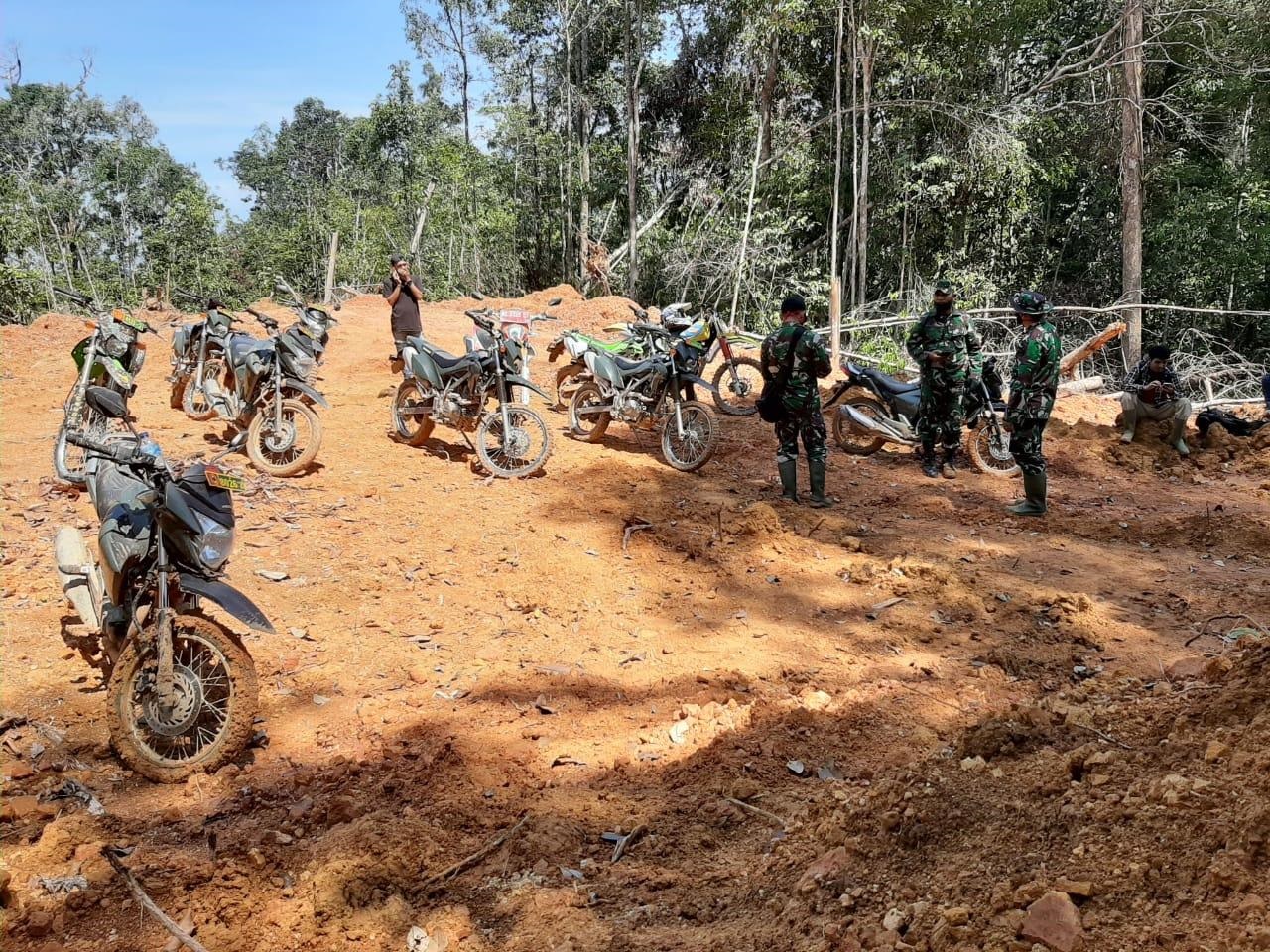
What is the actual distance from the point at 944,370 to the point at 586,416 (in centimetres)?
341

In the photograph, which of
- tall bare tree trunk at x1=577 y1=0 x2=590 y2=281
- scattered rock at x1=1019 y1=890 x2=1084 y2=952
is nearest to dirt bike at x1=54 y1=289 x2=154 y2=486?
scattered rock at x1=1019 y1=890 x2=1084 y2=952

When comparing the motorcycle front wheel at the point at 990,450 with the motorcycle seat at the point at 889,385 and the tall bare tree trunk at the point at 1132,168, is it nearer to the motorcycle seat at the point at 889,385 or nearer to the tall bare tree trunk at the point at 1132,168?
the motorcycle seat at the point at 889,385

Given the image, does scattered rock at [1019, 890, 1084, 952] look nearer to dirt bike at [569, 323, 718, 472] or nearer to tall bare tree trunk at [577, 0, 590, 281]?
dirt bike at [569, 323, 718, 472]

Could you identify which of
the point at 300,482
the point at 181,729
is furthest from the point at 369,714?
the point at 300,482

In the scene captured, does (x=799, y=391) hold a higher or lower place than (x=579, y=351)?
lower

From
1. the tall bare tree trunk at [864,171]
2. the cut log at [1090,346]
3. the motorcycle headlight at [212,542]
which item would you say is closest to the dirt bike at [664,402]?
the motorcycle headlight at [212,542]

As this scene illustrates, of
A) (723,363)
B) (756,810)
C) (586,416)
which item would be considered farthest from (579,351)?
(756,810)

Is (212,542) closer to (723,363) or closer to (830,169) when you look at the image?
(723,363)

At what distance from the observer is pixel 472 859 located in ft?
8.41

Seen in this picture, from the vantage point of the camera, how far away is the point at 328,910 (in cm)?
229

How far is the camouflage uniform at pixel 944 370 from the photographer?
24.1 ft

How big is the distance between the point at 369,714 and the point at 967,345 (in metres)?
6.49

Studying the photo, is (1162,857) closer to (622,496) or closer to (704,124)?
(622,496)

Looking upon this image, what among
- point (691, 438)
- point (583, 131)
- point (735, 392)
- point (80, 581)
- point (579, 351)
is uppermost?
point (583, 131)
